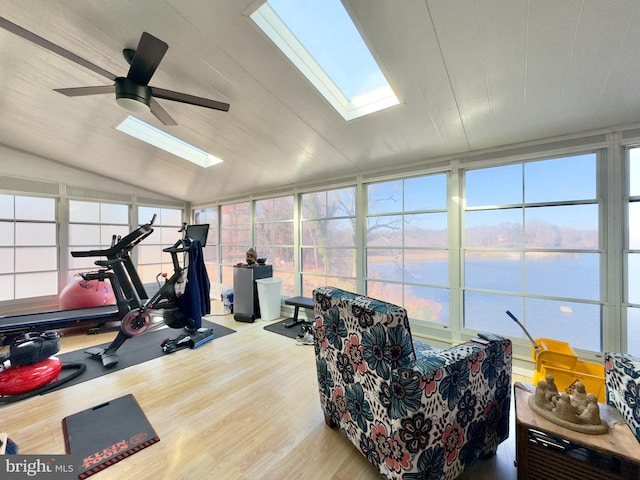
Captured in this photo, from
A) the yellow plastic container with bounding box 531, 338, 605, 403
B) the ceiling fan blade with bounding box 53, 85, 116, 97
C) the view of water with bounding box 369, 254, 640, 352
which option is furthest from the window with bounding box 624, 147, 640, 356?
the ceiling fan blade with bounding box 53, 85, 116, 97

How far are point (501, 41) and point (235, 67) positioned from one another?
1.88 metres

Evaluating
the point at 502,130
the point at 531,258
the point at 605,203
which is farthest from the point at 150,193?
the point at 605,203

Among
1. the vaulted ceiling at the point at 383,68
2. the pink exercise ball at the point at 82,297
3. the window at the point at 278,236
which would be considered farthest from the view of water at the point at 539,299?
the pink exercise ball at the point at 82,297

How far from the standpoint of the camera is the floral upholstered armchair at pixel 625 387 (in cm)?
114

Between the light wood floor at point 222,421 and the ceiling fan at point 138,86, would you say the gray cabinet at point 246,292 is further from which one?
the ceiling fan at point 138,86

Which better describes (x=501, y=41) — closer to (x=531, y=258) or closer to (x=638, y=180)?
(x=638, y=180)

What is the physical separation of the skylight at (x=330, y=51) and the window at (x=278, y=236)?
104 inches

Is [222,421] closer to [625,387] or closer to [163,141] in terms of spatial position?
[625,387]

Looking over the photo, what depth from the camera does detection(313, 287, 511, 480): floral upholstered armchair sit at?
1206 mm

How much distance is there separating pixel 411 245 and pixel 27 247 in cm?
656

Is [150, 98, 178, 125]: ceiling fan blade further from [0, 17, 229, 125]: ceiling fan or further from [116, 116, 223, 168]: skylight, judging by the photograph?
[116, 116, 223, 168]: skylight

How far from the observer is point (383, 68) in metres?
1.91

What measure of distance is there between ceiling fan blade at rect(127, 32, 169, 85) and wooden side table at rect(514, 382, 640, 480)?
287cm

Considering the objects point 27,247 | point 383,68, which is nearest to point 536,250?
point 383,68
